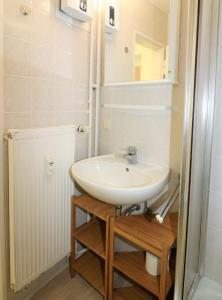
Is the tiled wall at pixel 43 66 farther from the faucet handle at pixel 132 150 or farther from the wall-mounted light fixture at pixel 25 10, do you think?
the faucet handle at pixel 132 150

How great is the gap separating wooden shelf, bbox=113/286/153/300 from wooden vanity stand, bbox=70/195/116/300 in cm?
9

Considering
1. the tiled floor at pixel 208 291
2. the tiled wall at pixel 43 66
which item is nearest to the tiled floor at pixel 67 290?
the tiled floor at pixel 208 291

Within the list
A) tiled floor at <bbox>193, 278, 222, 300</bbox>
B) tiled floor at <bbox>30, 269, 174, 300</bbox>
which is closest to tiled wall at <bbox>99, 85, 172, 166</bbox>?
tiled floor at <bbox>193, 278, 222, 300</bbox>

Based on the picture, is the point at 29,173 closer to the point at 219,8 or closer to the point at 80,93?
the point at 80,93

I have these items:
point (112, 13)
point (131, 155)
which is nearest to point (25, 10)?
point (112, 13)

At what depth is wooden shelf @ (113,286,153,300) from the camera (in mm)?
1330

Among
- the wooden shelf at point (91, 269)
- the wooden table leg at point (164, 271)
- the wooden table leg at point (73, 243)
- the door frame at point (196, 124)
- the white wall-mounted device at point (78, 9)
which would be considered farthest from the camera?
the wooden table leg at point (73, 243)

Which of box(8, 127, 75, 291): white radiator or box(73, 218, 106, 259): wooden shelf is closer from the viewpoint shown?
box(8, 127, 75, 291): white radiator

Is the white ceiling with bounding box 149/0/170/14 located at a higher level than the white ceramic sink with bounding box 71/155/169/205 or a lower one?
higher

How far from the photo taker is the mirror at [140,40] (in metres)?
1.27

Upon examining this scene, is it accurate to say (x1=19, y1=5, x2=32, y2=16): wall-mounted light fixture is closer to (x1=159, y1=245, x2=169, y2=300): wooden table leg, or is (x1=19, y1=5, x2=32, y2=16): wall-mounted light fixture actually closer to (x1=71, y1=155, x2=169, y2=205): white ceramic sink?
(x1=71, y1=155, x2=169, y2=205): white ceramic sink

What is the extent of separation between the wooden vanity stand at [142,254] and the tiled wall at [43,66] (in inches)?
28.9

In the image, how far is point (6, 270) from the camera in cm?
124

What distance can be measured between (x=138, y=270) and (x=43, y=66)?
126 cm
